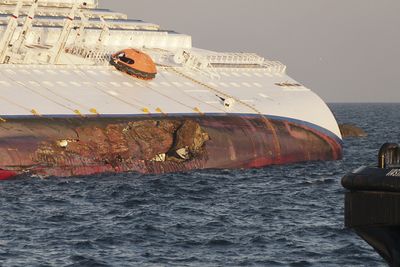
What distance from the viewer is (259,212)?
4978 centimetres

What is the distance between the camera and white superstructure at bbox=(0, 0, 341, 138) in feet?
236

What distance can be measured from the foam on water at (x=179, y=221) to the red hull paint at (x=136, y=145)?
208cm

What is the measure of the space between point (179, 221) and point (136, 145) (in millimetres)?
22947

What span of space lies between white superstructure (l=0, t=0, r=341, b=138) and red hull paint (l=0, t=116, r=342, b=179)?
135 centimetres

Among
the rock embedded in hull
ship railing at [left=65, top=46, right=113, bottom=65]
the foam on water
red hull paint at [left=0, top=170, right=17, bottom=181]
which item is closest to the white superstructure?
ship railing at [left=65, top=46, right=113, bottom=65]

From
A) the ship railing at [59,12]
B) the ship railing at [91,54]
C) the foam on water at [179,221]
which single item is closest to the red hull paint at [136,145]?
the foam on water at [179,221]

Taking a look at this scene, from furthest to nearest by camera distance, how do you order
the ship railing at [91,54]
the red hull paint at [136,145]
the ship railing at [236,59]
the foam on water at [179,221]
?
the ship railing at [236,59] < the ship railing at [91,54] < the red hull paint at [136,145] < the foam on water at [179,221]

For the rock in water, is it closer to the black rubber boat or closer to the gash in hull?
the gash in hull

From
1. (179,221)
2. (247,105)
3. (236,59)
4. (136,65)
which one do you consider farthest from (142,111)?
(179,221)

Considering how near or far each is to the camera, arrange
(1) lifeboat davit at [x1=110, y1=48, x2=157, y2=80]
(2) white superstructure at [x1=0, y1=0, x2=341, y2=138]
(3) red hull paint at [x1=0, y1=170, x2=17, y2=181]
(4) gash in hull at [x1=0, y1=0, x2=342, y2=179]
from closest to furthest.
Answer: (3) red hull paint at [x1=0, y1=170, x2=17, y2=181]
(4) gash in hull at [x1=0, y1=0, x2=342, y2=179]
(2) white superstructure at [x1=0, y1=0, x2=341, y2=138]
(1) lifeboat davit at [x1=110, y1=48, x2=157, y2=80]

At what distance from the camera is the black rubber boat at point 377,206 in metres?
24.0

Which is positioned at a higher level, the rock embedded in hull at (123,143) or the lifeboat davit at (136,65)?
the lifeboat davit at (136,65)

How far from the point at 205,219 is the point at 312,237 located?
6.81 meters

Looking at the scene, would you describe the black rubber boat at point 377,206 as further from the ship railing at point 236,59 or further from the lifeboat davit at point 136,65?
the ship railing at point 236,59
